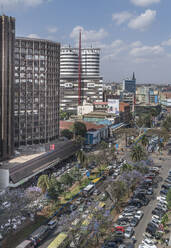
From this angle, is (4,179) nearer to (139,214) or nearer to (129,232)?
(139,214)

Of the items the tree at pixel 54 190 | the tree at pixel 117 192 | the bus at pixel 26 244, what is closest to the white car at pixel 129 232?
the tree at pixel 117 192

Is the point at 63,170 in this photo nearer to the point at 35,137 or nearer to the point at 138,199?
the point at 35,137

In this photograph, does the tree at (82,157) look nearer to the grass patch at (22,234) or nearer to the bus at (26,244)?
the grass patch at (22,234)

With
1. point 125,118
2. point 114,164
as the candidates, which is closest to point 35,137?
point 114,164

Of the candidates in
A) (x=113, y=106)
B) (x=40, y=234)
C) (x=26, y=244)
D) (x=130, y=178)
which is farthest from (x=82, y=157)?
(x=113, y=106)

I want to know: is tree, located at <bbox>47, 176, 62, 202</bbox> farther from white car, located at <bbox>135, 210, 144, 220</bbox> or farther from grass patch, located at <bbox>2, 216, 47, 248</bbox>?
white car, located at <bbox>135, 210, 144, 220</bbox>
